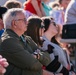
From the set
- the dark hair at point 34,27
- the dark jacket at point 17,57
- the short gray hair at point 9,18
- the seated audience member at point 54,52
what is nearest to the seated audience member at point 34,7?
the seated audience member at point 54,52

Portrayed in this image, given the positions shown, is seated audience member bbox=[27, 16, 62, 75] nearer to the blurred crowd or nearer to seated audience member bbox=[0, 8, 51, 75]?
the blurred crowd

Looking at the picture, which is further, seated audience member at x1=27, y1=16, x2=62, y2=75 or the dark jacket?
seated audience member at x1=27, y1=16, x2=62, y2=75

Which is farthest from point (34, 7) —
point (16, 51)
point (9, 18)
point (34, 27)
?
point (16, 51)

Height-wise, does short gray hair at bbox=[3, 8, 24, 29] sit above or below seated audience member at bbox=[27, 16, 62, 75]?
above

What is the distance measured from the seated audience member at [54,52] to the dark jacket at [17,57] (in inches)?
34.7

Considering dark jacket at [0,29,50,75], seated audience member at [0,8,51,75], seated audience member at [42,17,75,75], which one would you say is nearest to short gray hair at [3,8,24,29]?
seated audience member at [0,8,51,75]

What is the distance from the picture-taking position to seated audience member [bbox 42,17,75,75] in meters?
5.77

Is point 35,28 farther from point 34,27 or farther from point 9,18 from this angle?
point 9,18

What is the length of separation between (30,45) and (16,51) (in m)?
0.47

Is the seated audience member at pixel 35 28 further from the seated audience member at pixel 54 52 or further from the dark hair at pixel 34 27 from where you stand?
the seated audience member at pixel 54 52

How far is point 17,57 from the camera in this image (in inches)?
190

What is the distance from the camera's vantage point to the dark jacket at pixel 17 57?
15.8 feet

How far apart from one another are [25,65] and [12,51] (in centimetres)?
Result: 25

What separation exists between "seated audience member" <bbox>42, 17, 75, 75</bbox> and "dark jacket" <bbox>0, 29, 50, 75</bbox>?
0.88 metres
